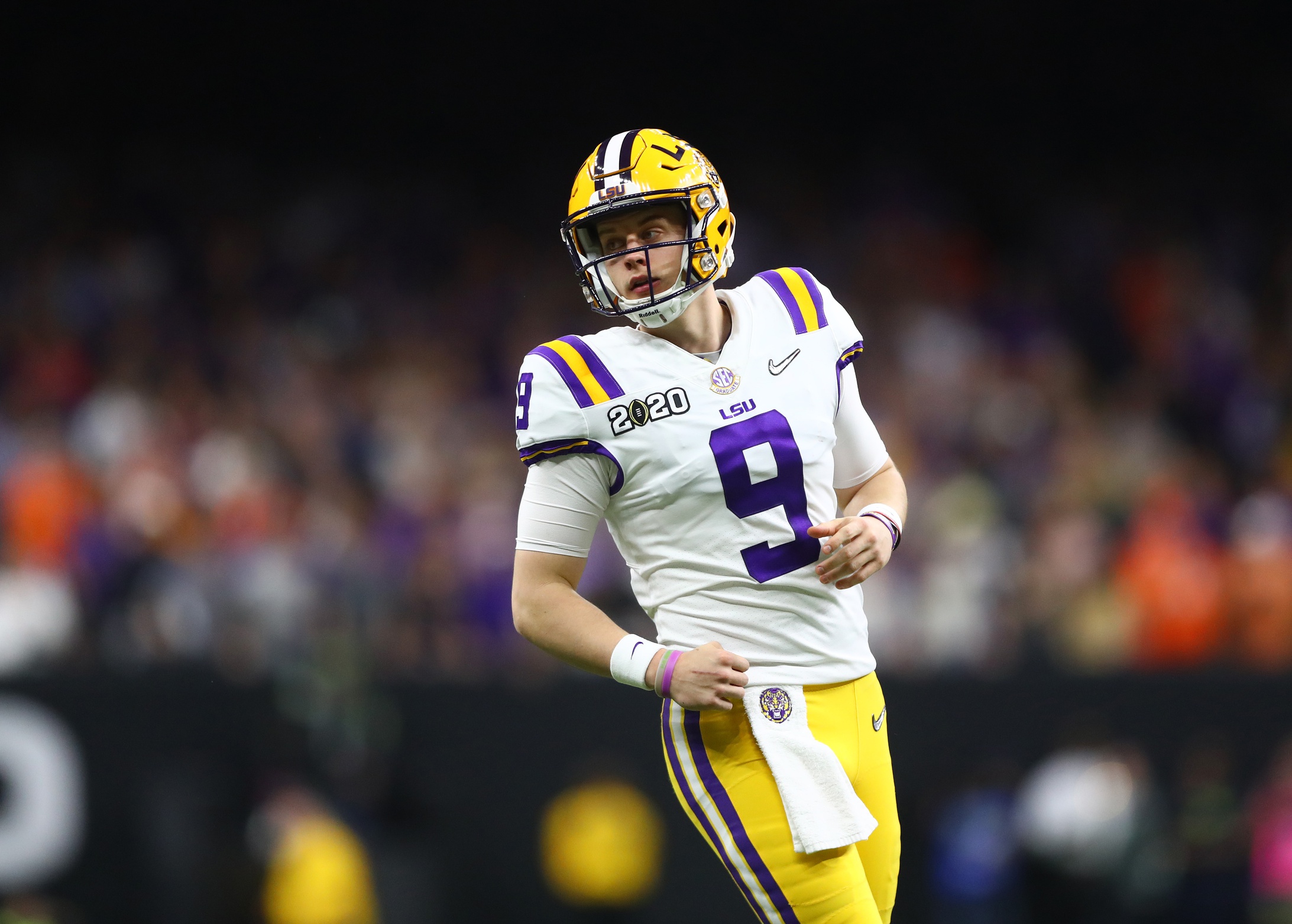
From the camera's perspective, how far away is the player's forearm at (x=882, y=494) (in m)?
3.57

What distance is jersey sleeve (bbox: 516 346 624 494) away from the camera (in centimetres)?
326

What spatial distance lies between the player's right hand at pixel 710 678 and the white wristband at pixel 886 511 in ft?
1.60

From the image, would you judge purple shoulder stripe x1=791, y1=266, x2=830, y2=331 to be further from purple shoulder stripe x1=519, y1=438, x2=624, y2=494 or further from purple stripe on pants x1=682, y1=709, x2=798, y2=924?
purple stripe on pants x1=682, y1=709, x2=798, y2=924

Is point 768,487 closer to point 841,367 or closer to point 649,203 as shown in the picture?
point 841,367

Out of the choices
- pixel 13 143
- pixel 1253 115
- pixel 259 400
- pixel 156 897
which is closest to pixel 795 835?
pixel 156 897

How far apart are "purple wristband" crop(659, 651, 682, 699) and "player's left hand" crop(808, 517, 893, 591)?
0.34 meters

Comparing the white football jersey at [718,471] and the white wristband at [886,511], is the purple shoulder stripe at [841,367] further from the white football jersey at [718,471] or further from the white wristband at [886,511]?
the white wristband at [886,511]

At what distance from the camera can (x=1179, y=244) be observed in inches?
455

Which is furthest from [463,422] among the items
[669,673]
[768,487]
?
[669,673]

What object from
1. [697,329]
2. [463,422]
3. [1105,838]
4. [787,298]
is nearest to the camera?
[697,329]

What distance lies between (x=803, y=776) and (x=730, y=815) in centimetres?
19

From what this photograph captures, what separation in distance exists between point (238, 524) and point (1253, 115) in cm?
873

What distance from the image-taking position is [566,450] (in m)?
3.28

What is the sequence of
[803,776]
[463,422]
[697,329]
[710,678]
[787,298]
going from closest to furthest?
[710,678] < [803,776] < [697,329] < [787,298] < [463,422]
